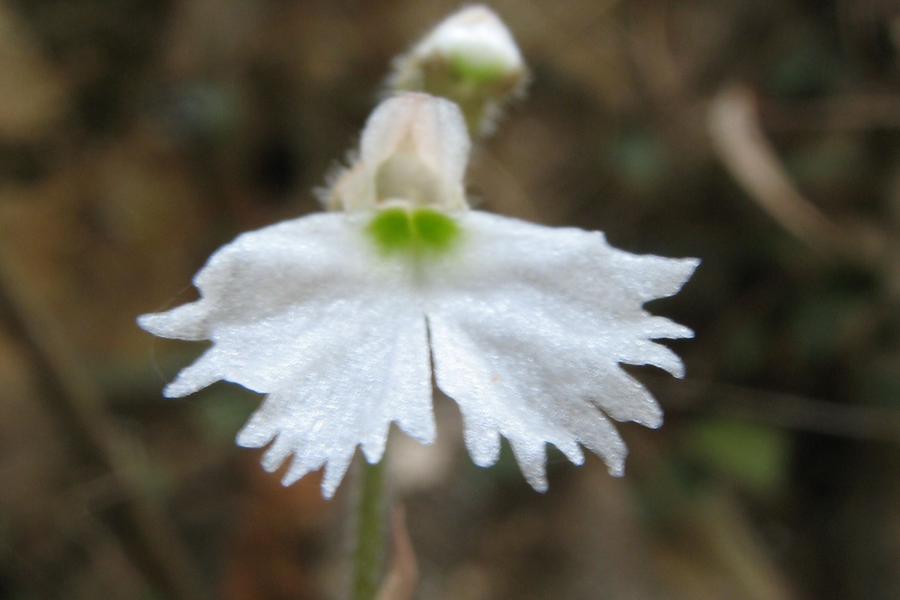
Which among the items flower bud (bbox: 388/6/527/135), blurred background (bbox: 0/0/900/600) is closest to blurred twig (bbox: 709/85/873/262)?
blurred background (bbox: 0/0/900/600)

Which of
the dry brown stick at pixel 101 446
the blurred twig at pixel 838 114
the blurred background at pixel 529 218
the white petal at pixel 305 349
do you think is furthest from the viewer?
the blurred twig at pixel 838 114

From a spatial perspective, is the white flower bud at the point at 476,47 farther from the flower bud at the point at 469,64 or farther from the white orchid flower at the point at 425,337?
the white orchid flower at the point at 425,337

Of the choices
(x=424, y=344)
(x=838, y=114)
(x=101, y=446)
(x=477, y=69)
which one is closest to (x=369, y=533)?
(x=424, y=344)

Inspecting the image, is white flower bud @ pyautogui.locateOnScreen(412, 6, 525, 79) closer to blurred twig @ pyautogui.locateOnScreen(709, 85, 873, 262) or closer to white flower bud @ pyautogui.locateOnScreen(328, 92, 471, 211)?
white flower bud @ pyautogui.locateOnScreen(328, 92, 471, 211)

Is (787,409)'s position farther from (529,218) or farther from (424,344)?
(424,344)

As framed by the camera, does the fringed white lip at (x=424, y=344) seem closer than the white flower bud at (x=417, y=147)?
Yes

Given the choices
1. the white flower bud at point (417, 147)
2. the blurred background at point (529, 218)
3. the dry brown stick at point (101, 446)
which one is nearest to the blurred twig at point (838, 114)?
the blurred background at point (529, 218)

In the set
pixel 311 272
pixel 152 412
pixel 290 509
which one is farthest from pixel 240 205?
pixel 311 272
